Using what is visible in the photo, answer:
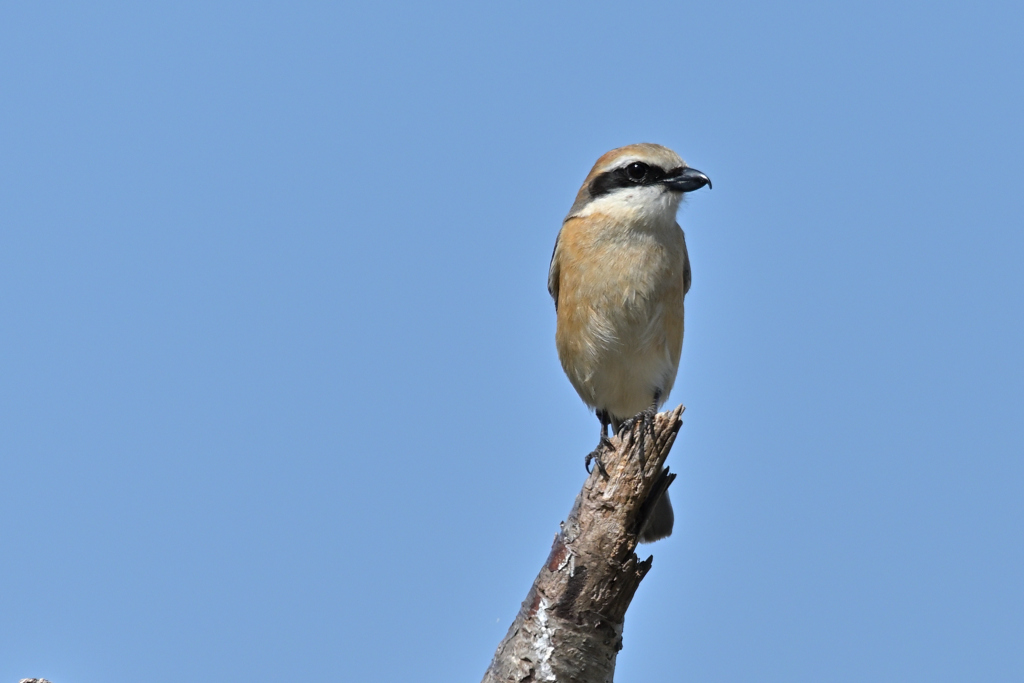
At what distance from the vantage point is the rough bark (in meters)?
4.70

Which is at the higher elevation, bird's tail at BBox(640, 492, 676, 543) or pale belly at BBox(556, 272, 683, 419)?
pale belly at BBox(556, 272, 683, 419)

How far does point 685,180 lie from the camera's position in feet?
22.4

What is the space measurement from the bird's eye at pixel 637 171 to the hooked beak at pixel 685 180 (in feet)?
0.49

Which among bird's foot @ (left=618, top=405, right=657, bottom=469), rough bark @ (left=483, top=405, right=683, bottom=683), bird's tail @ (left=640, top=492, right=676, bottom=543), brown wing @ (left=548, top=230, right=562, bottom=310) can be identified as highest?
brown wing @ (left=548, top=230, right=562, bottom=310)

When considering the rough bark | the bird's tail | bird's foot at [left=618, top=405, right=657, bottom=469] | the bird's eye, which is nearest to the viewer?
the rough bark

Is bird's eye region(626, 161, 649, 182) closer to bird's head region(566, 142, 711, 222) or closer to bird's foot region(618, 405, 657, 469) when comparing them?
bird's head region(566, 142, 711, 222)

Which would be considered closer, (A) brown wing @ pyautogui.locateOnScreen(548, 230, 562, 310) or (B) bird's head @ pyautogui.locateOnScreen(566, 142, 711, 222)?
(B) bird's head @ pyautogui.locateOnScreen(566, 142, 711, 222)

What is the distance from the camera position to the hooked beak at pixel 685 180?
22.3 ft

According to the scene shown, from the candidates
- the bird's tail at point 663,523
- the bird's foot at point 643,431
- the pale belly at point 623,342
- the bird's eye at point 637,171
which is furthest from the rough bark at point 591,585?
the bird's eye at point 637,171

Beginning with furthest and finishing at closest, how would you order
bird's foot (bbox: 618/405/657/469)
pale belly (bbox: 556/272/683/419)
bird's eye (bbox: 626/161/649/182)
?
1. bird's eye (bbox: 626/161/649/182)
2. pale belly (bbox: 556/272/683/419)
3. bird's foot (bbox: 618/405/657/469)

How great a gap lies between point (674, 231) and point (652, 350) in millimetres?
850

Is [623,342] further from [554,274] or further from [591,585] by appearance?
[591,585]

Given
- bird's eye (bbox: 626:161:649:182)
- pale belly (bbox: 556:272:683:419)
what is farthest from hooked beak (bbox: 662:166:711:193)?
pale belly (bbox: 556:272:683:419)

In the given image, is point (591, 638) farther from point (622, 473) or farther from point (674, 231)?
point (674, 231)
